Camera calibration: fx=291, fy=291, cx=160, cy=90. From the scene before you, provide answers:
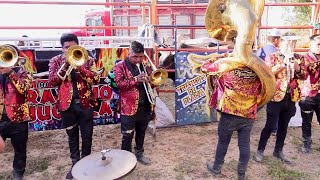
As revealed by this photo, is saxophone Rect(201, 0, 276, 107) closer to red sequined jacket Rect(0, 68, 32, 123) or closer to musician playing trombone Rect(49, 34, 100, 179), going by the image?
musician playing trombone Rect(49, 34, 100, 179)

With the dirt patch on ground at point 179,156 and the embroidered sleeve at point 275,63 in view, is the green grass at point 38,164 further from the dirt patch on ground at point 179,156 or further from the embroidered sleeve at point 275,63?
the embroidered sleeve at point 275,63

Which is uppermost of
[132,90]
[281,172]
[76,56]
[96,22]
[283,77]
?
[96,22]

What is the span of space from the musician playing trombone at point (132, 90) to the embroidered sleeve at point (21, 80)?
1.02 metres

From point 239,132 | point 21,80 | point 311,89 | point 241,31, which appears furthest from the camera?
point 311,89

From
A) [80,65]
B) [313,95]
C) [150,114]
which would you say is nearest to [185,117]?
[150,114]

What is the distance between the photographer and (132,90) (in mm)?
3744

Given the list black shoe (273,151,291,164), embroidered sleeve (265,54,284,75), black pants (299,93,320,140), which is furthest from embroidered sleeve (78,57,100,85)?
black pants (299,93,320,140)

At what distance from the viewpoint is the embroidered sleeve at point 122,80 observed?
363cm

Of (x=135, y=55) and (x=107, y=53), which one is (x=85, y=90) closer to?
(x=135, y=55)

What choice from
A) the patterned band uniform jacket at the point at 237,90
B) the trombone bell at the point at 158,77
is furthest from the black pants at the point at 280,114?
the trombone bell at the point at 158,77

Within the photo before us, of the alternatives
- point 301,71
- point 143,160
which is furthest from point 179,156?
point 301,71

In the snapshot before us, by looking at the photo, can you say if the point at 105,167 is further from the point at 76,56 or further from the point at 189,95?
the point at 189,95

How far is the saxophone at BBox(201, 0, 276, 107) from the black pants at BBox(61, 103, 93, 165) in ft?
5.11

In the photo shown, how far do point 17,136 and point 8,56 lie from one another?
3.09ft
